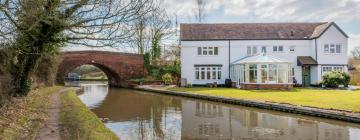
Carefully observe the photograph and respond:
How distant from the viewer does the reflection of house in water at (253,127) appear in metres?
10.8

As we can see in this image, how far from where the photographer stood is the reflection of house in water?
35.4ft

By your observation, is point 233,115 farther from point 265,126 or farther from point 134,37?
point 134,37

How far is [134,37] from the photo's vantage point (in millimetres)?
Answer: 13656

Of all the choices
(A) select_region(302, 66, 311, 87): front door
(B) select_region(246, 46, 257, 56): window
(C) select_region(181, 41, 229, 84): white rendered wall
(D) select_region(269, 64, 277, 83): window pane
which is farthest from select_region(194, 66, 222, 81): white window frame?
(A) select_region(302, 66, 311, 87): front door

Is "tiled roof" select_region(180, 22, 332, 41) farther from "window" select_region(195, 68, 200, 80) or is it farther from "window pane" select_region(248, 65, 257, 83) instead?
"window pane" select_region(248, 65, 257, 83)

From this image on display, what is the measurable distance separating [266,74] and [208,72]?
6.25m

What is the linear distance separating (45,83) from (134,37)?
19.8m

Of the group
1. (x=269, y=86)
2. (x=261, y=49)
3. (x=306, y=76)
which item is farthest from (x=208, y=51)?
(x=306, y=76)

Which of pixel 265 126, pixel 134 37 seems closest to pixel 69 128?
pixel 134 37

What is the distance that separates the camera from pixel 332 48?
32156mm

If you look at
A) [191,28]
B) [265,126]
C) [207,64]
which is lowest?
[265,126]

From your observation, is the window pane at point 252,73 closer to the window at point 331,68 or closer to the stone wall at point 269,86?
the stone wall at point 269,86

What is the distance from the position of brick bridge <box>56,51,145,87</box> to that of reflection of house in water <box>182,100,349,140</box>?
82.4ft

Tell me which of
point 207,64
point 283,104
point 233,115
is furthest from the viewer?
point 207,64
